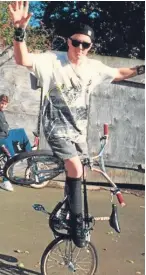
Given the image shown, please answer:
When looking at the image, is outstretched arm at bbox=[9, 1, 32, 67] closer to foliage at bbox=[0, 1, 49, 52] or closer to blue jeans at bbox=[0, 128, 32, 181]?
blue jeans at bbox=[0, 128, 32, 181]

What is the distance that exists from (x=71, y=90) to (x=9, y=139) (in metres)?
4.71

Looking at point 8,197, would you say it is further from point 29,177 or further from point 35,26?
point 35,26

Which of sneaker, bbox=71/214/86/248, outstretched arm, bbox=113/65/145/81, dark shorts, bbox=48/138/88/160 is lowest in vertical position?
sneaker, bbox=71/214/86/248

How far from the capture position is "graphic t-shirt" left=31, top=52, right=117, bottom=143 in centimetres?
416

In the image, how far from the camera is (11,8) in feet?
12.2

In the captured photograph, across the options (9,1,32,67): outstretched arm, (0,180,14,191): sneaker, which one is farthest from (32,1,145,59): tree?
(9,1,32,67): outstretched arm

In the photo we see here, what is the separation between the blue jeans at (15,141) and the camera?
8.73m

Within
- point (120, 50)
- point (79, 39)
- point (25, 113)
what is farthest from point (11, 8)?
point (120, 50)

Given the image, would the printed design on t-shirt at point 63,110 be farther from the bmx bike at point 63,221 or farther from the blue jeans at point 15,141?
the blue jeans at point 15,141

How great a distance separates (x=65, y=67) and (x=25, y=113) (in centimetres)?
498

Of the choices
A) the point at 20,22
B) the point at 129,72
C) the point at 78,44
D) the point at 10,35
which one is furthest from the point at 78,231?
the point at 10,35

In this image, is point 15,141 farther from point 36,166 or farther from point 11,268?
point 36,166

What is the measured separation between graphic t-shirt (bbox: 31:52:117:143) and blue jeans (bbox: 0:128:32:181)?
4411 mm

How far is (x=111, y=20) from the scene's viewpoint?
891 inches
